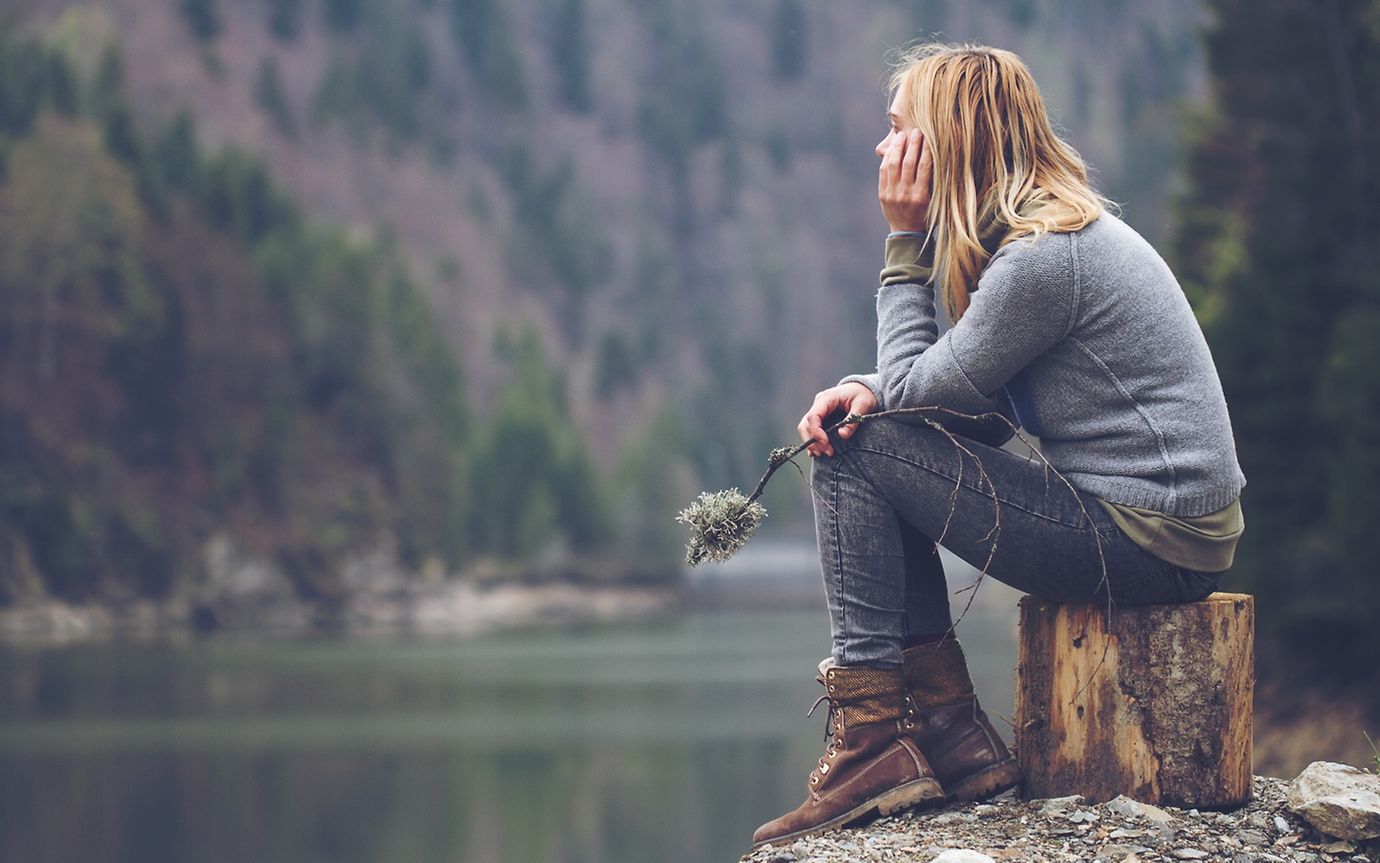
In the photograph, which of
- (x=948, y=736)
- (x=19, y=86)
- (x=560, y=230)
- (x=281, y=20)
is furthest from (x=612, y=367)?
(x=948, y=736)

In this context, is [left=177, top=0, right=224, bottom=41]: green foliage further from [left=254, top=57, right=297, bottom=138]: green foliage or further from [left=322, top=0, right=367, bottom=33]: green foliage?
[left=322, top=0, right=367, bottom=33]: green foliage

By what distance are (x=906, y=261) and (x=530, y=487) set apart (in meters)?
65.7

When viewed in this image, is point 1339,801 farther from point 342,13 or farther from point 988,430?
→ point 342,13

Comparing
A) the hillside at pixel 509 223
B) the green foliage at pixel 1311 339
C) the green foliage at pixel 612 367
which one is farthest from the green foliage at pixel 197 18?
the green foliage at pixel 1311 339

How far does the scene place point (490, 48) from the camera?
131 meters

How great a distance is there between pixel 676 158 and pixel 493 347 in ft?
111

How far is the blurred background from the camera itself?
1964 cm

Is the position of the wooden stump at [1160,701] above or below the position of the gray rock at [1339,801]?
above

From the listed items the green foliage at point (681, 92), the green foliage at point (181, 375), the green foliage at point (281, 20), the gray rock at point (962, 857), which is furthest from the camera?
the green foliage at point (681, 92)

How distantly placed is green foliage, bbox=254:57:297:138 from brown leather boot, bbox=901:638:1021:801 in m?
108

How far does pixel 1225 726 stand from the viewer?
4.81 m

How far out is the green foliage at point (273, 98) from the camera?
108375mm

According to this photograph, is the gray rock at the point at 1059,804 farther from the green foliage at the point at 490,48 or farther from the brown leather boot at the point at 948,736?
the green foliage at the point at 490,48

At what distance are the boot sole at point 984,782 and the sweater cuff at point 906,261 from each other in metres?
1.37
